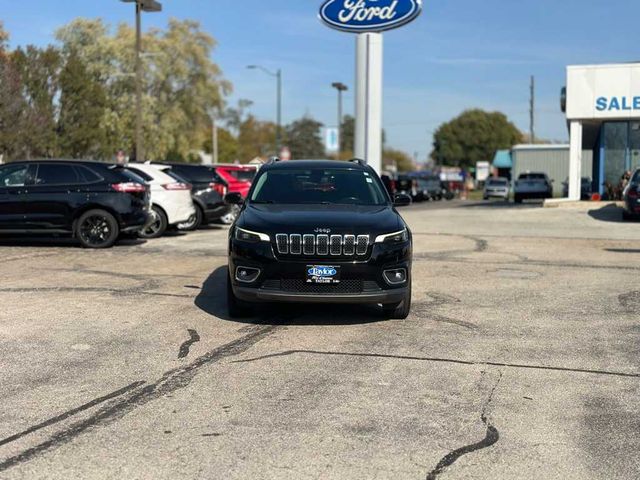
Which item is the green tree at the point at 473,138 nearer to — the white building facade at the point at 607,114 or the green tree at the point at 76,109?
the green tree at the point at 76,109

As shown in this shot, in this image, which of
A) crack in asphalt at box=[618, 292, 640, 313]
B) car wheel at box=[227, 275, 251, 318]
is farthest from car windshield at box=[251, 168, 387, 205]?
crack in asphalt at box=[618, 292, 640, 313]

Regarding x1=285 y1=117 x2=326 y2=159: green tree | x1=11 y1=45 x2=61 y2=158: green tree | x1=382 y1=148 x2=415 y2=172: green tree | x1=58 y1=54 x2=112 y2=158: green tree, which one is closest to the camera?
x1=11 y1=45 x2=61 y2=158: green tree

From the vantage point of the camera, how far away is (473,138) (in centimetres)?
11425

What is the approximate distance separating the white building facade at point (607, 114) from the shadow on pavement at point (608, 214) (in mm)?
2765

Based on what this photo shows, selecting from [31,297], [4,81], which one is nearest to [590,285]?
[31,297]

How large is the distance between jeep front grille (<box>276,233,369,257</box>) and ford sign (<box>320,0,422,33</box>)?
15.9 m

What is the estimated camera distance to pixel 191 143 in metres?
54.1

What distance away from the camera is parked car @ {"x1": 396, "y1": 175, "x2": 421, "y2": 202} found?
4838 cm

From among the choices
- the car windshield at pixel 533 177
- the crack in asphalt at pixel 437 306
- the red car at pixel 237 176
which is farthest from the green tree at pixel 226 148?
the crack in asphalt at pixel 437 306

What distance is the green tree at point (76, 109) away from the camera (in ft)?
119

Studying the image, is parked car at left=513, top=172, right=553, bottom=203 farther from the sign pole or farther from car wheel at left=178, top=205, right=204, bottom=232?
car wheel at left=178, top=205, right=204, bottom=232

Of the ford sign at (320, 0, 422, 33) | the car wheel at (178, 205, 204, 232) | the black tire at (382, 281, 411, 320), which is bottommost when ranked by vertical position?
the black tire at (382, 281, 411, 320)

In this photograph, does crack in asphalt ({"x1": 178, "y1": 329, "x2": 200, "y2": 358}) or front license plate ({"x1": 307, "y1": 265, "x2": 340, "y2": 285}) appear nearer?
crack in asphalt ({"x1": 178, "y1": 329, "x2": 200, "y2": 358})

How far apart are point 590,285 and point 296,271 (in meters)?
4.95
